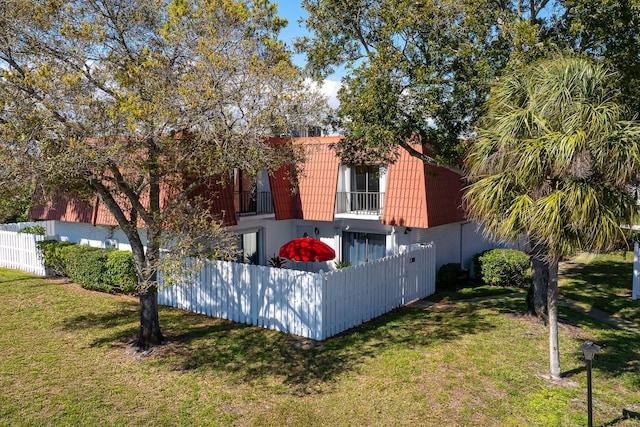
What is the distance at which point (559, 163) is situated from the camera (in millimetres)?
8102

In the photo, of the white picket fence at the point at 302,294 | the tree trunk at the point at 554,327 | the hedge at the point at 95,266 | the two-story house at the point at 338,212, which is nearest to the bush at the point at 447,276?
the two-story house at the point at 338,212

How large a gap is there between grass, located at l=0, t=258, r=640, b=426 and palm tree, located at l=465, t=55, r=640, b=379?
56.1 inches

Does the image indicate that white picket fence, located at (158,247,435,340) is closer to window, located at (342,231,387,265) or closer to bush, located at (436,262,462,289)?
bush, located at (436,262,462,289)

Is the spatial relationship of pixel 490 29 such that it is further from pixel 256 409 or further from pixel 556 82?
pixel 256 409

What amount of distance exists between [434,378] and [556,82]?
19.2ft

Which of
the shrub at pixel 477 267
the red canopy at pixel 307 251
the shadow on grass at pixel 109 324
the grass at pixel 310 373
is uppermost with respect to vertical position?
the red canopy at pixel 307 251

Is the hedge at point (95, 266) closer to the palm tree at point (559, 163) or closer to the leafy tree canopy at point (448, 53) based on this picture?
the leafy tree canopy at point (448, 53)

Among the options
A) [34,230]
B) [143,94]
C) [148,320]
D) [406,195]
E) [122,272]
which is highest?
[143,94]

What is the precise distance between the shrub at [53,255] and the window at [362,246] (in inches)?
414

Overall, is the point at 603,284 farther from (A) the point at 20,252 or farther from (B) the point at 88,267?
(A) the point at 20,252

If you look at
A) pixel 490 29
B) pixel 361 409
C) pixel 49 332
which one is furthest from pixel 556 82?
pixel 49 332

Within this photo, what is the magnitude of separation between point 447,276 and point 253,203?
769cm

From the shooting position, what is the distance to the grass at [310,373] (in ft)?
27.2

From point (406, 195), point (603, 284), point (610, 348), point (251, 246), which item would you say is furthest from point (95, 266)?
point (603, 284)
